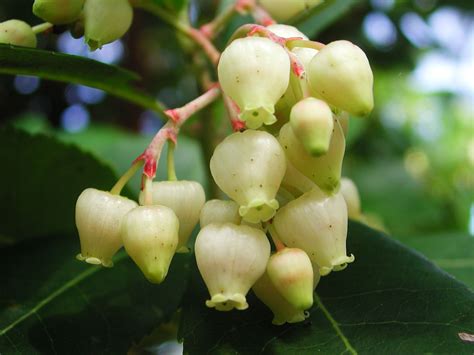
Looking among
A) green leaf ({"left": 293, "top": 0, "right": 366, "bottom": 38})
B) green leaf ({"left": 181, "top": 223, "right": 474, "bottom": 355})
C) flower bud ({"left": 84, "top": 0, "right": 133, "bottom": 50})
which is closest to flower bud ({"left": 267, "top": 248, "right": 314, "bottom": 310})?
green leaf ({"left": 181, "top": 223, "right": 474, "bottom": 355})

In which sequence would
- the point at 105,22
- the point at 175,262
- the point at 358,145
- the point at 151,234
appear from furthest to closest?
1. the point at 358,145
2. the point at 175,262
3. the point at 105,22
4. the point at 151,234

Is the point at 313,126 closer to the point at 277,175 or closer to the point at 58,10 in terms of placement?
the point at 277,175

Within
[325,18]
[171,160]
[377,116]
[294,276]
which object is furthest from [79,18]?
[377,116]

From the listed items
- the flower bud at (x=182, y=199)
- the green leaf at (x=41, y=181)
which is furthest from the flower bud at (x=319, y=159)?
the green leaf at (x=41, y=181)

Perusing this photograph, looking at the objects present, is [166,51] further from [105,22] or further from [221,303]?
[221,303]

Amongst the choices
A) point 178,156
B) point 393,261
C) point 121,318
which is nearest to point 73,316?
point 121,318

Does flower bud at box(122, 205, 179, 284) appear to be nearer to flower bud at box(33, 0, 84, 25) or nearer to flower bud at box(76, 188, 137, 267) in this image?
flower bud at box(76, 188, 137, 267)
